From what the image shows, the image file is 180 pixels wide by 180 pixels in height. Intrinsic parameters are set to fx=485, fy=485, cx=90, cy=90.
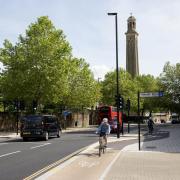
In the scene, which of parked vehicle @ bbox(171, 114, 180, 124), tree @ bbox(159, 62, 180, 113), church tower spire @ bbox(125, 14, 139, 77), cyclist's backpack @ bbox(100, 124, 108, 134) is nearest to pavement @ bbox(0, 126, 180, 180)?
cyclist's backpack @ bbox(100, 124, 108, 134)

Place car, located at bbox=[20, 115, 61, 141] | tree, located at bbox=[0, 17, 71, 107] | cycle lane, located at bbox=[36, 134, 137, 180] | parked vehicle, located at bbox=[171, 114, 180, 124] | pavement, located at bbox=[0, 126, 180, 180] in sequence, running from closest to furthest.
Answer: pavement, located at bbox=[0, 126, 180, 180] < cycle lane, located at bbox=[36, 134, 137, 180] < car, located at bbox=[20, 115, 61, 141] < tree, located at bbox=[0, 17, 71, 107] < parked vehicle, located at bbox=[171, 114, 180, 124]

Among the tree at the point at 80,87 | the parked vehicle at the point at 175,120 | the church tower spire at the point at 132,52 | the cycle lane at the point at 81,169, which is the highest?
the church tower spire at the point at 132,52

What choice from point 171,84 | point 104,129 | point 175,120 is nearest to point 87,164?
point 104,129

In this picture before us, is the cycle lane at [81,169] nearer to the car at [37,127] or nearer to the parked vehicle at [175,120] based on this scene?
the car at [37,127]

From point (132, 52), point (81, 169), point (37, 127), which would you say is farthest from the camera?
point (132, 52)

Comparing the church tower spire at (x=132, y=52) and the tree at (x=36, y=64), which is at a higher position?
the church tower spire at (x=132, y=52)

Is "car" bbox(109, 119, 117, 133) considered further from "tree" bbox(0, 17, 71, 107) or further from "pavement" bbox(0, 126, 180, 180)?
"pavement" bbox(0, 126, 180, 180)

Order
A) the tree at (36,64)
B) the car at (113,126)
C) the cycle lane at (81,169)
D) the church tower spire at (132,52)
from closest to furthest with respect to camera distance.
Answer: the cycle lane at (81,169) → the car at (113,126) → the tree at (36,64) → the church tower spire at (132,52)

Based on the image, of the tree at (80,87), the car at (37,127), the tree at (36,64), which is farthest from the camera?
the tree at (80,87)

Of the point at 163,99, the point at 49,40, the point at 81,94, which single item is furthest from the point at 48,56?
the point at 163,99

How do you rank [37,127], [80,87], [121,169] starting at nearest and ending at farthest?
[121,169], [37,127], [80,87]

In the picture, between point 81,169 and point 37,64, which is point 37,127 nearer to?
point 37,64

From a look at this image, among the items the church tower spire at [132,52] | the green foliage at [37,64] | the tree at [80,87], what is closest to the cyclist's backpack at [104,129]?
the green foliage at [37,64]

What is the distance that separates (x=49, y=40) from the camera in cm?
5094
